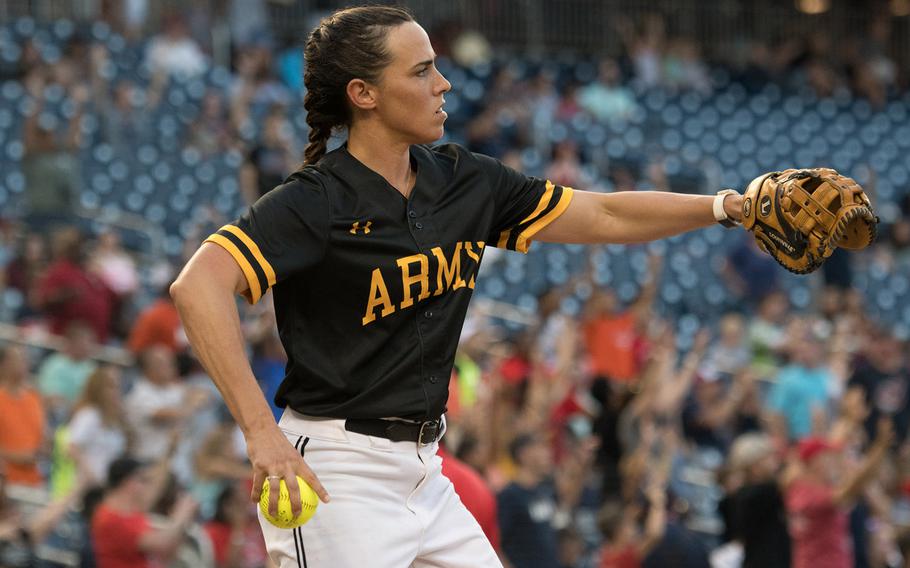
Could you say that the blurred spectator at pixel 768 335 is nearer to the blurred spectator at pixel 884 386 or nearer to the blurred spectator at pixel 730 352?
the blurred spectator at pixel 730 352

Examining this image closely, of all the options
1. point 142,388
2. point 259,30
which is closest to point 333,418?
point 142,388

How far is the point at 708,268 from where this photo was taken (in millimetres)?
13773

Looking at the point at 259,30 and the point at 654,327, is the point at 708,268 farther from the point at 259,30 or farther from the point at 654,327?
the point at 259,30

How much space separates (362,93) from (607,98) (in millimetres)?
13420

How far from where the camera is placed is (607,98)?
54.5 feet

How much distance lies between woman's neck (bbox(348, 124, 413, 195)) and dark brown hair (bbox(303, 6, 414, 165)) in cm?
8

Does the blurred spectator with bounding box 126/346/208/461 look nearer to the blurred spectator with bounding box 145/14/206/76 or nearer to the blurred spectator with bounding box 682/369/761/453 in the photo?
the blurred spectator with bounding box 682/369/761/453

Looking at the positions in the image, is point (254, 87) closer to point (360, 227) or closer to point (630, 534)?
point (630, 534)

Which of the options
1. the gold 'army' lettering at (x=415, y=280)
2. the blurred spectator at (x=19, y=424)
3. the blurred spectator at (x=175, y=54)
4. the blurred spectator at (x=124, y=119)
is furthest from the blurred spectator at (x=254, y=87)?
the gold 'army' lettering at (x=415, y=280)

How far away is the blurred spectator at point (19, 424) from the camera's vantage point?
7.27 metres

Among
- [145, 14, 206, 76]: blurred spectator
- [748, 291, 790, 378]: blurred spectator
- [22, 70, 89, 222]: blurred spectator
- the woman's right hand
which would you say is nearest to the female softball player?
the woman's right hand

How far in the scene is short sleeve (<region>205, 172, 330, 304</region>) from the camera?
10.2 feet

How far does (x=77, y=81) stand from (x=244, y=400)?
10207 mm

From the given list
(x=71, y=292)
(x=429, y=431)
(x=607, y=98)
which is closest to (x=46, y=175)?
(x=71, y=292)
